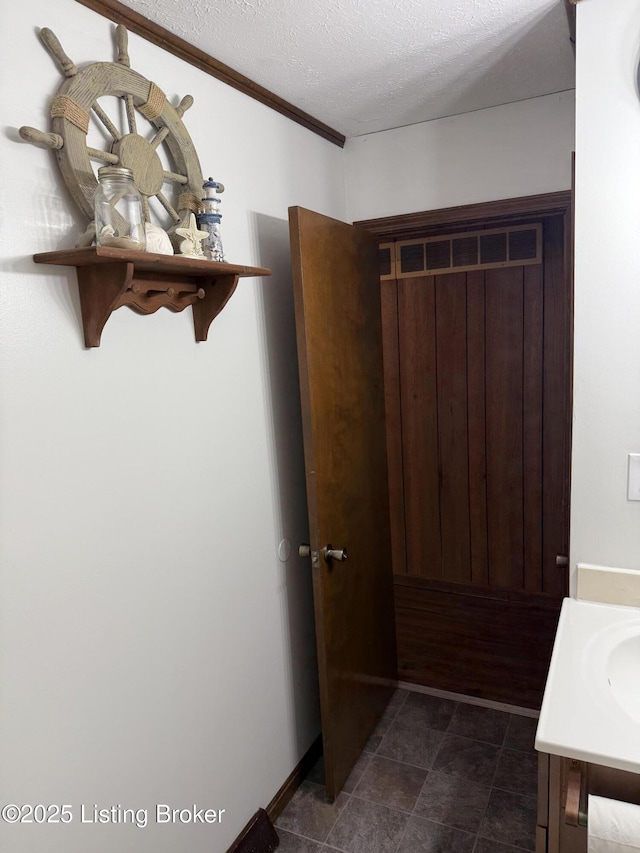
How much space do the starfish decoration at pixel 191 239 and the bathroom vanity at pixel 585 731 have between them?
3.98ft

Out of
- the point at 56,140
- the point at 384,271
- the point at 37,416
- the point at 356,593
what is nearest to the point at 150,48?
the point at 56,140

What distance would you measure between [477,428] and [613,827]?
1.56 metres

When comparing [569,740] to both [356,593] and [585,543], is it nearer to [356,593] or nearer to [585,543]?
[585,543]

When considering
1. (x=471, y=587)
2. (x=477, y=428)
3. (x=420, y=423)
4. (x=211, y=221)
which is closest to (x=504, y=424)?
(x=477, y=428)

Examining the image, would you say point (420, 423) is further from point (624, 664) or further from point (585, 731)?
point (585, 731)

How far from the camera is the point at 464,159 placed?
7.34 feet

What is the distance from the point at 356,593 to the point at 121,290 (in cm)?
144

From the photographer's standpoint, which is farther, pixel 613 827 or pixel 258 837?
pixel 258 837

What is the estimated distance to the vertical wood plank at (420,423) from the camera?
8.12 ft

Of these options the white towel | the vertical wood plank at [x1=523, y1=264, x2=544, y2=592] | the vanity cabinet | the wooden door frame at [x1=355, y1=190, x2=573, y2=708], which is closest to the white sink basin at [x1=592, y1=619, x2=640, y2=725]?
the vanity cabinet

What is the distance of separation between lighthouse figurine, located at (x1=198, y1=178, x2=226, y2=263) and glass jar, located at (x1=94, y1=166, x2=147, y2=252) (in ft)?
0.95

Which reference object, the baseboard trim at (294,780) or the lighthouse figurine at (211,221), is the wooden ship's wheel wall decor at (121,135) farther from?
the baseboard trim at (294,780)

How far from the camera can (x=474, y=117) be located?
2.19 metres

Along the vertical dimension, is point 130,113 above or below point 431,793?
above
